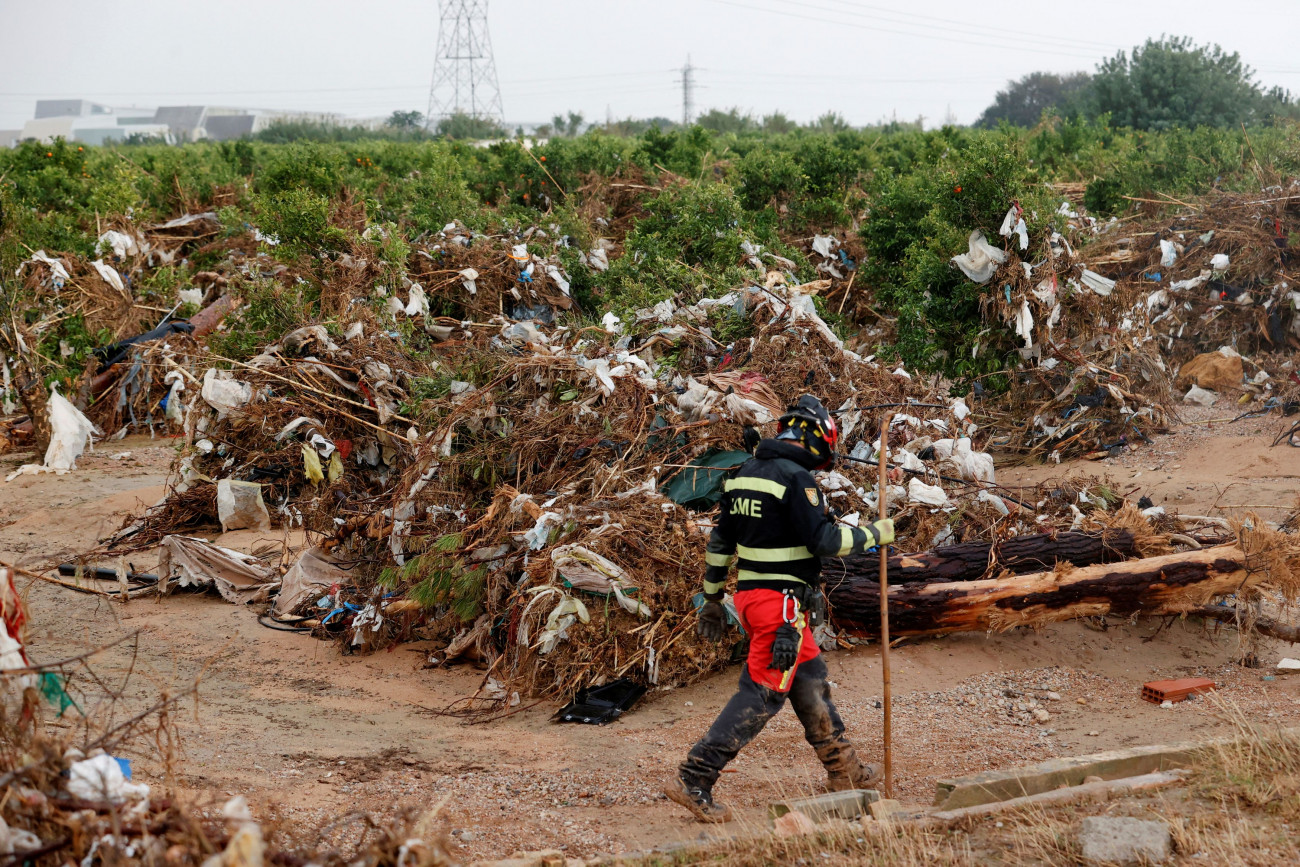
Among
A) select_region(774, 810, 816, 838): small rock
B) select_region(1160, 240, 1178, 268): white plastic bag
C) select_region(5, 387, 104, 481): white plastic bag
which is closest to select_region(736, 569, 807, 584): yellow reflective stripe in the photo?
select_region(774, 810, 816, 838): small rock

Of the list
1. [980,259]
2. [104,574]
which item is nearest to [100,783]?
[104,574]

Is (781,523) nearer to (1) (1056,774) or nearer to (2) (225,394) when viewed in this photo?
(1) (1056,774)

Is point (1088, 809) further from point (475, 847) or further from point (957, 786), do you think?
point (475, 847)

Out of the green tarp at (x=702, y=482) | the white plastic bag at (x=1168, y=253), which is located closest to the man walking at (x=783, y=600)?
the green tarp at (x=702, y=482)

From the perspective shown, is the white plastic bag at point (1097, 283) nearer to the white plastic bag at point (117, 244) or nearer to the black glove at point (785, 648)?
the black glove at point (785, 648)

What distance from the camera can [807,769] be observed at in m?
4.23

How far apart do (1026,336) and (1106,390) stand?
1132 millimetres

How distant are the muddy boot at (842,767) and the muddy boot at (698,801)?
45 centimetres

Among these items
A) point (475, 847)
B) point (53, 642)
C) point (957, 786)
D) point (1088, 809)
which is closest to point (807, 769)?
point (957, 786)

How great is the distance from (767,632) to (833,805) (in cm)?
68

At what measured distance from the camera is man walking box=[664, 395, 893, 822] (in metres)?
3.78

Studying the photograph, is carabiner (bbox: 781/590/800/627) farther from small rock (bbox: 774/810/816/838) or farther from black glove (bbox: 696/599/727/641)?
small rock (bbox: 774/810/816/838)

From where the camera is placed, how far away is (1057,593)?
507 cm

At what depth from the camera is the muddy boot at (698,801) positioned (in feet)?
12.2
